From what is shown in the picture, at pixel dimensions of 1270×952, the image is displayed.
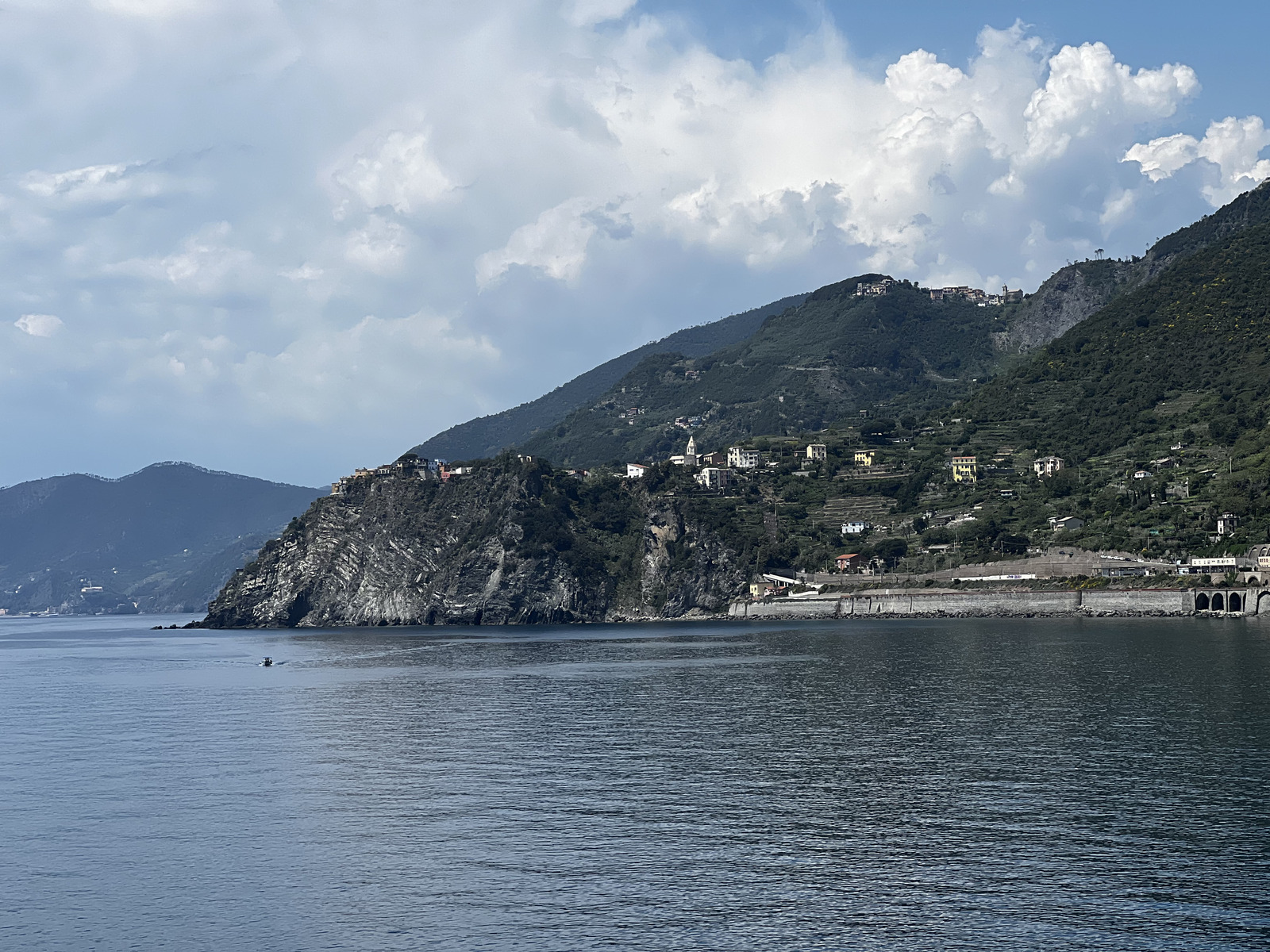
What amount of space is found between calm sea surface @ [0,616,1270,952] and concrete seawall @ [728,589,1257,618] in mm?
67799

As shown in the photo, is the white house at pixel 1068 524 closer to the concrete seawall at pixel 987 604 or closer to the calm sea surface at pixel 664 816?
the concrete seawall at pixel 987 604

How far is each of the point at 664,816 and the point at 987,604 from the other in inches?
5179

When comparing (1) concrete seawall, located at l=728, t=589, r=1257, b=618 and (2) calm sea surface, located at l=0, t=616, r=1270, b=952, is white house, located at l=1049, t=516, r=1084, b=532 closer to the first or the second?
(1) concrete seawall, located at l=728, t=589, r=1257, b=618

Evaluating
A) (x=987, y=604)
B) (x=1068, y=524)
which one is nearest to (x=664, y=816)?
(x=987, y=604)

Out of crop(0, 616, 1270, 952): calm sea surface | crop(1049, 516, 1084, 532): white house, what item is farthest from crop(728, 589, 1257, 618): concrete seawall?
crop(0, 616, 1270, 952): calm sea surface

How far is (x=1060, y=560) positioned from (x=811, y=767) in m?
126

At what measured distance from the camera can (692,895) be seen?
103 ft

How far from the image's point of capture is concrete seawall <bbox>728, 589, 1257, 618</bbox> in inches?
5679

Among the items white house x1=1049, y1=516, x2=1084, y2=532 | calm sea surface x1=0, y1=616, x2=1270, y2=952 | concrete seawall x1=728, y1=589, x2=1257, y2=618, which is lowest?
calm sea surface x1=0, y1=616, x2=1270, y2=952

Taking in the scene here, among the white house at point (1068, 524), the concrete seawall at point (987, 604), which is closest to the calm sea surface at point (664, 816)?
the concrete seawall at point (987, 604)

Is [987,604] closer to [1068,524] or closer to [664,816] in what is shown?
[1068,524]

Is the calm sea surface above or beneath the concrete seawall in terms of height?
beneath

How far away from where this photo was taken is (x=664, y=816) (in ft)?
132

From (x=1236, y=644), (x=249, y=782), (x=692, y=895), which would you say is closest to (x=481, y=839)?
(x=692, y=895)
